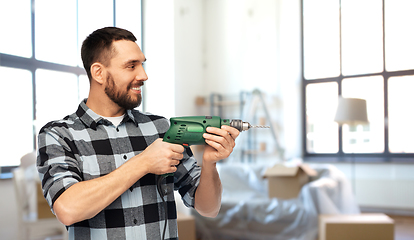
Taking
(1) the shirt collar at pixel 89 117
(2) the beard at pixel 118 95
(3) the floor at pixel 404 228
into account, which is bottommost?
(3) the floor at pixel 404 228

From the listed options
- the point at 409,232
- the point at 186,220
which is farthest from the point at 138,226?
the point at 409,232

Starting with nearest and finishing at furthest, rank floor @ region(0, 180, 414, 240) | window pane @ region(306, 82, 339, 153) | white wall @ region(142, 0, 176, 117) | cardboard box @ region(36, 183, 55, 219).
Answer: floor @ region(0, 180, 414, 240)
cardboard box @ region(36, 183, 55, 219)
window pane @ region(306, 82, 339, 153)
white wall @ region(142, 0, 176, 117)

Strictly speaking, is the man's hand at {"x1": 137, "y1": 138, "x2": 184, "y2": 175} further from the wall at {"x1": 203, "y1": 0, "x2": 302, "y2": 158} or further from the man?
the wall at {"x1": 203, "y1": 0, "x2": 302, "y2": 158}

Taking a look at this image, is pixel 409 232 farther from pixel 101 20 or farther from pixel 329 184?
pixel 101 20

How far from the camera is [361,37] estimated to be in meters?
2.82

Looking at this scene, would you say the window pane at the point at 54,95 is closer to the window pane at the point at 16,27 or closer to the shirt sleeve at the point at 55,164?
the window pane at the point at 16,27

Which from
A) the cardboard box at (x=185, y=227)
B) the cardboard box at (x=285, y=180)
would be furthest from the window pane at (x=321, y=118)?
the cardboard box at (x=185, y=227)

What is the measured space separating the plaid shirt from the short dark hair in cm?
14

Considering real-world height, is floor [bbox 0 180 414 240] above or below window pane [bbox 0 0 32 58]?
below

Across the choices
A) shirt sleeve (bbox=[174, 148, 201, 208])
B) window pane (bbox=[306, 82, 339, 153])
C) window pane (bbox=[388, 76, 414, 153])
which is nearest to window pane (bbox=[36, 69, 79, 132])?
shirt sleeve (bbox=[174, 148, 201, 208])

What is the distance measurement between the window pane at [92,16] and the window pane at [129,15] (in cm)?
13

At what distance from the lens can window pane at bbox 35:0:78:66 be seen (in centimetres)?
211

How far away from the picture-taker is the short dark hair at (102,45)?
2.93 feet

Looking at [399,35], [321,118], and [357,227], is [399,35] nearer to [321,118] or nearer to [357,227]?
[321,118]
